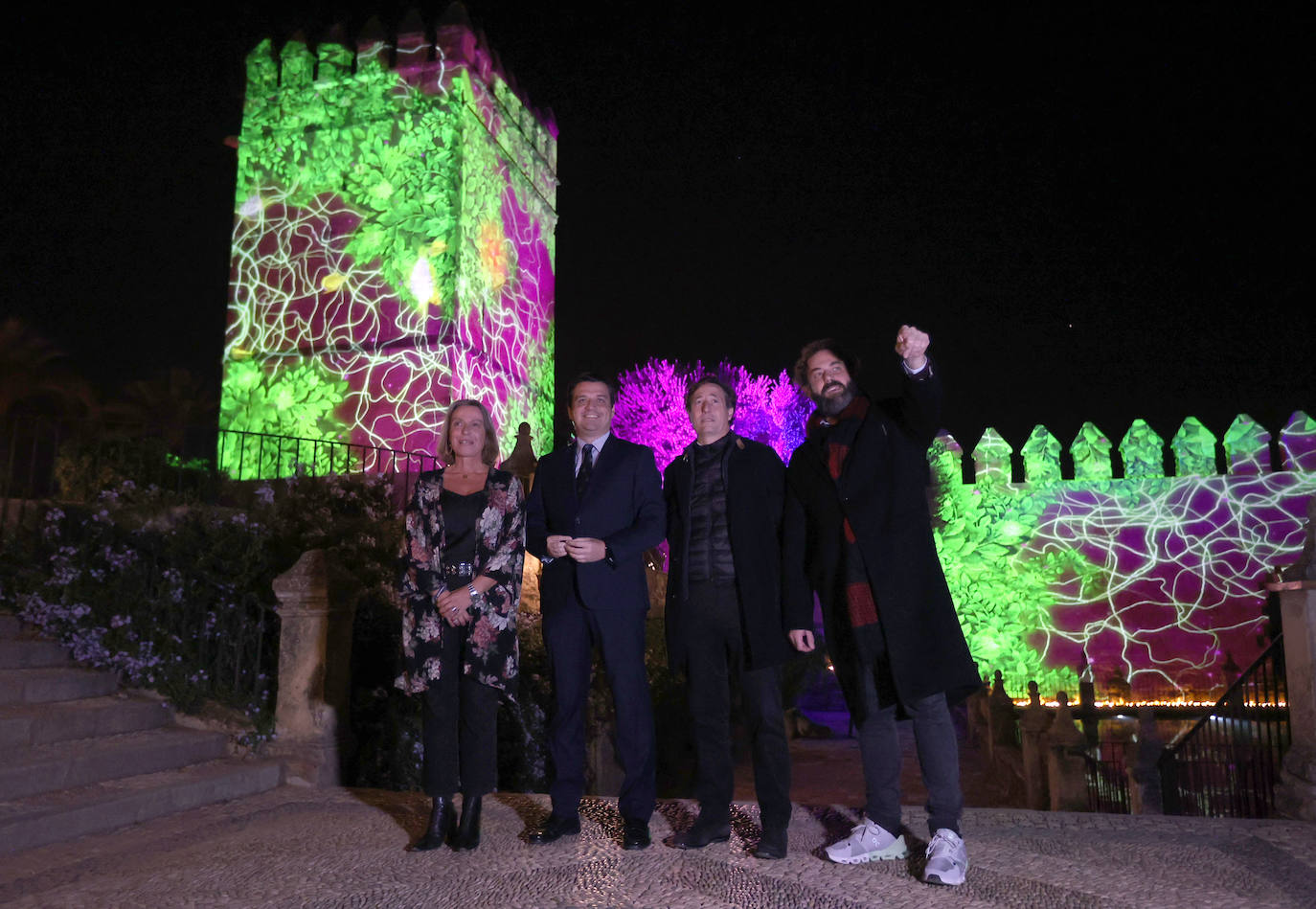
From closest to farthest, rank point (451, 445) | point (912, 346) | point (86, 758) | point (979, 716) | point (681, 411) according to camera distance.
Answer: point (912, 346)
point (451, 445)
point (86, 758)
point (979, 716)
point (681, 411)

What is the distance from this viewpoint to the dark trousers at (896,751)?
9.75 feet

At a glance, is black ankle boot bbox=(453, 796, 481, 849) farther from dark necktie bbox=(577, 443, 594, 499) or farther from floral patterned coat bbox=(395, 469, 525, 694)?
dark necktie bbox=(577, 443, 594, 499)

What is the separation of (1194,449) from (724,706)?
16.0m

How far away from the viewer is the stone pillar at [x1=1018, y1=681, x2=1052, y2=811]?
9.28m

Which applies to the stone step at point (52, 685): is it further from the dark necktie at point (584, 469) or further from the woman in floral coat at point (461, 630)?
the dark necktie at point (584, 469)

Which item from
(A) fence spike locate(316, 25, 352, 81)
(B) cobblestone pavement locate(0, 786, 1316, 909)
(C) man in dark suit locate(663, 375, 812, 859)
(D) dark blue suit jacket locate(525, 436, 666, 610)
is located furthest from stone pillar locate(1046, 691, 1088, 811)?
(A) fence spike locate(316, 25, 352, 81)

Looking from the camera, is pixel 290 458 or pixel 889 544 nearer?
pixel 889 544

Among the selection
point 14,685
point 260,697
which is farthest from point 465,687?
point 14,685

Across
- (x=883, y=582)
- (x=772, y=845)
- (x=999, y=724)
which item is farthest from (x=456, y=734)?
(x=999, y=724)

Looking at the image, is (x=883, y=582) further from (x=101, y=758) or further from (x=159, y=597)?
(x=159, y=597)

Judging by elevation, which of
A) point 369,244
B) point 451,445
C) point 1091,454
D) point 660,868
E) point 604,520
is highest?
point 369,244

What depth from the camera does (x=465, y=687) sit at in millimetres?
3416

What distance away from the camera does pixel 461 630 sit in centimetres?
346

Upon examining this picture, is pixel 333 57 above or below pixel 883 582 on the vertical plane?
above
